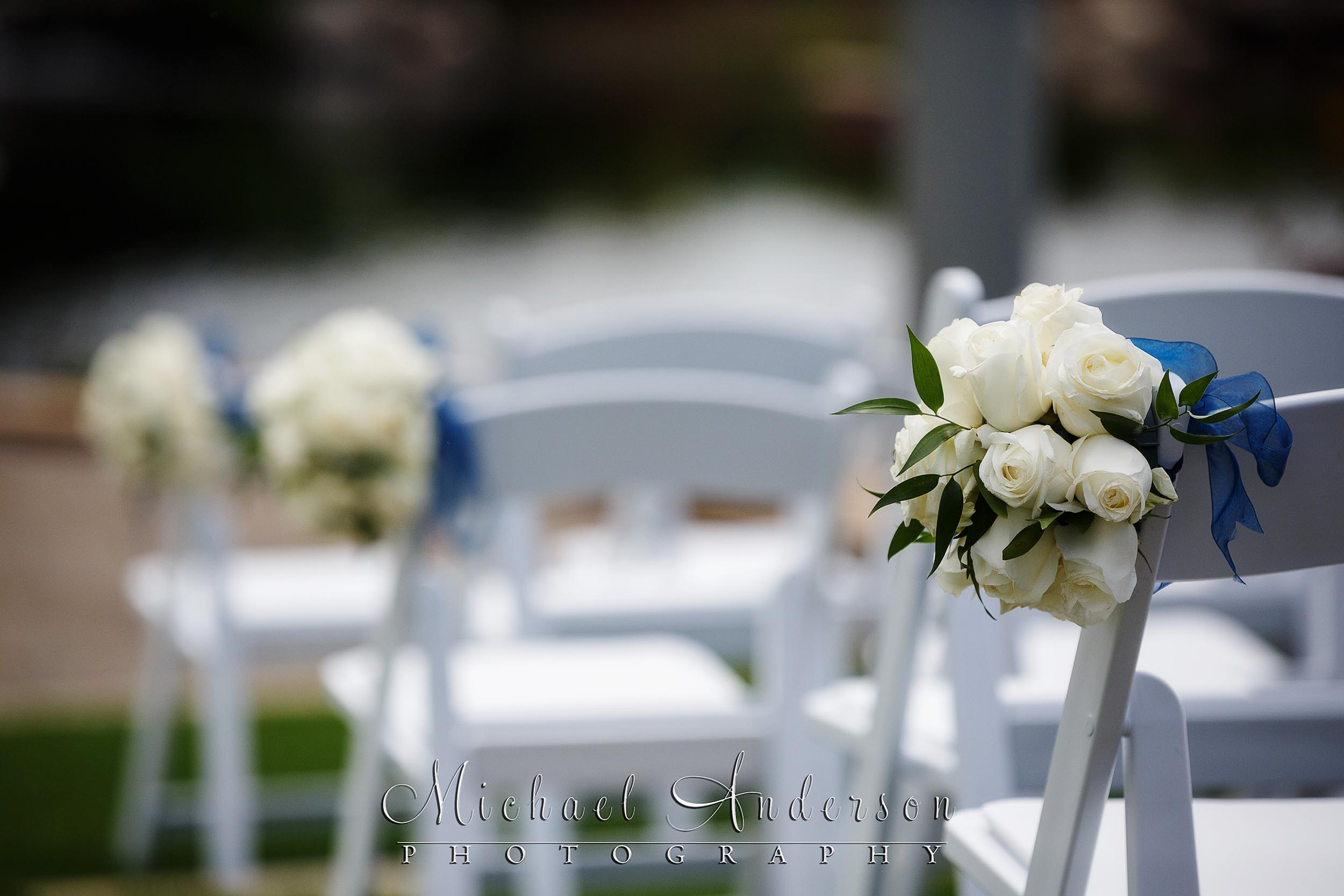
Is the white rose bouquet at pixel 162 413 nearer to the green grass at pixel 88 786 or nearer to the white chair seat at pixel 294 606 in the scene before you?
the white chair seat at pixel 294 606

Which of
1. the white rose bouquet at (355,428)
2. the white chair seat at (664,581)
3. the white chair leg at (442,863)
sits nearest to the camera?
the white chair leg at (442,863)

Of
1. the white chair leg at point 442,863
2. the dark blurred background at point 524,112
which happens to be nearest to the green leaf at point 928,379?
the white chair leg at point 442,863

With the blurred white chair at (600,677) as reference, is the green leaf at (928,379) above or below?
above

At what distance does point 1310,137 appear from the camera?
5.88m

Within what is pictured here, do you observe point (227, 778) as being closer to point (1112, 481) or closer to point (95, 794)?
point (95, 794)

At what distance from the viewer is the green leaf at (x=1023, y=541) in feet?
2.36

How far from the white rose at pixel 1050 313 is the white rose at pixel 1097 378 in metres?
0.02

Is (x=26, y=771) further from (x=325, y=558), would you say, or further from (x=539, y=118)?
(x=539, y=118)

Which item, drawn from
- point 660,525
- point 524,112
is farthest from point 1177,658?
A: point 524,112

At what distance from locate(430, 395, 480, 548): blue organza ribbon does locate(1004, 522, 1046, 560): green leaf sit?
2.64 ft

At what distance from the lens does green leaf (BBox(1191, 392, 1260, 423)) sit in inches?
28.1

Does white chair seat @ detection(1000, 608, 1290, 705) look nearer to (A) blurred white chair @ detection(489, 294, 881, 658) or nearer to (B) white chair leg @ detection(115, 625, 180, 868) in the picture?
(A) blurred white chair @ detection(489, 294, 881, 658)

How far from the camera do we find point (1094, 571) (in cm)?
71

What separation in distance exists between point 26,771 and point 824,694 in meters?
2.65
